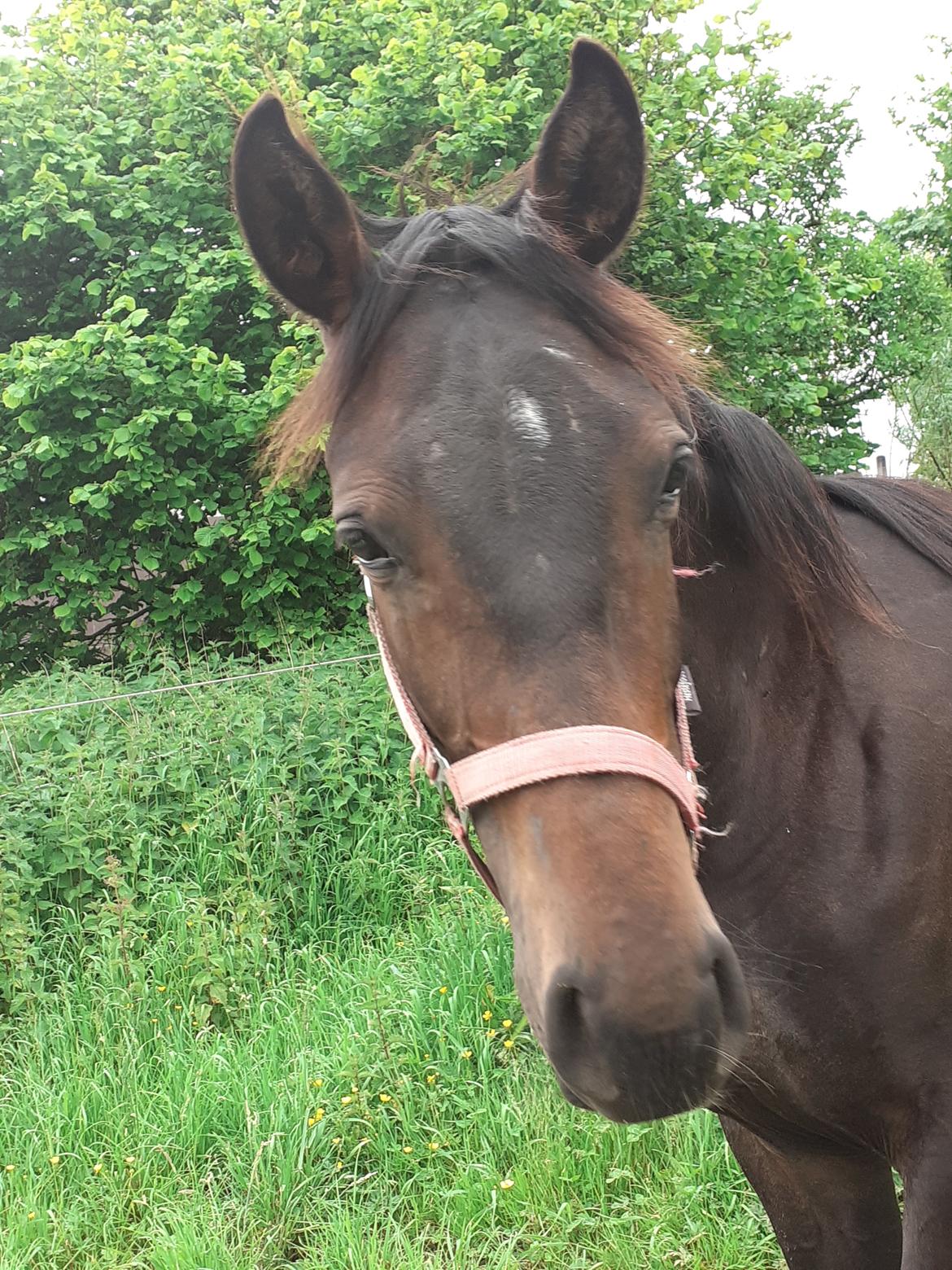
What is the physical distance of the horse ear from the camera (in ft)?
4.96

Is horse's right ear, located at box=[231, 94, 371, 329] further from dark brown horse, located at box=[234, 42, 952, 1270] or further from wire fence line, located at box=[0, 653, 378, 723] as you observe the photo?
wire fence line, located at box=[0, 653, 378, 723]

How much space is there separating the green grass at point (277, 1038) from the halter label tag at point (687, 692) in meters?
1.81

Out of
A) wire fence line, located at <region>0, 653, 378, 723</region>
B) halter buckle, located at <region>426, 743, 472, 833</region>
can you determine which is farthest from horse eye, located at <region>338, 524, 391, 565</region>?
wire fence line, located at <region>0, 653, 378, 723</region>

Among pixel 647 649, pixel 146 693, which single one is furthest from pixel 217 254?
pixel 647 649

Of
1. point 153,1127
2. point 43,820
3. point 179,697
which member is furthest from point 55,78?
point 153,1127

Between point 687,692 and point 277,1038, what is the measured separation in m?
Answer: 2.41

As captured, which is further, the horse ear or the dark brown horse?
the horse ear

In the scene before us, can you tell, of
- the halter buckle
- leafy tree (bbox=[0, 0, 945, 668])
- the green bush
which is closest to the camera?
the halter buckle

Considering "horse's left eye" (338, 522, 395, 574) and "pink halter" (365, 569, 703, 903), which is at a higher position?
"horse's left eye" (338, 522, 395, 574)

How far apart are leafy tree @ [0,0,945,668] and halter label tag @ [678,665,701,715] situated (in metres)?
3.96

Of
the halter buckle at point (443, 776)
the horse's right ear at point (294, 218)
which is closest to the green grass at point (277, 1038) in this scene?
the halter buckle at point (443, 776)

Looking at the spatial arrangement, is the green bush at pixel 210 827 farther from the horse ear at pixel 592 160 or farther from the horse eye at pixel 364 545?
the horse ear at pixel 592 160

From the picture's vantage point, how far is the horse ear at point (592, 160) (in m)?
1.51

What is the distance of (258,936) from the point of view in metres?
3.59
